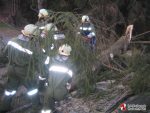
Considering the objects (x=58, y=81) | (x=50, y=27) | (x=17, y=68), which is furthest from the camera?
(x=17, y=68)

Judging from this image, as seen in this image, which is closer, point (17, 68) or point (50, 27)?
point (50, 27)

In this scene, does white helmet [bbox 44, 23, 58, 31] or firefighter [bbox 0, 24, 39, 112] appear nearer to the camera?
white helmet [bbox 44, 23, 58, 31]

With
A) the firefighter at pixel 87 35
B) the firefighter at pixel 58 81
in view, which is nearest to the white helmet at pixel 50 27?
the firefighter at pixel 87 35

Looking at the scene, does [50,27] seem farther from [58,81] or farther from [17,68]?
[17,68]

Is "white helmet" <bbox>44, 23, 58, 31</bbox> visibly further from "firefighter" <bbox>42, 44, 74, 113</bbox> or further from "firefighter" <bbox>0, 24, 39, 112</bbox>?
"firefighter" <bbox>0, 24, 39, 112</bbox>

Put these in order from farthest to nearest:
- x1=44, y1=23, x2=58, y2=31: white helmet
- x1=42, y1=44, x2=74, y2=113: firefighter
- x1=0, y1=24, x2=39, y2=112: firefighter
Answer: x1=0, y1=24, x2=39, y2=112: firefighter, x1=42, y1=44, x2=74, y2=113: firefighter, x1=44, y1=23, x2=58, y2=31: white helmet

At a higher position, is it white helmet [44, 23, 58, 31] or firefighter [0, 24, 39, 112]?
white helmet [44, 23, 58, 31]

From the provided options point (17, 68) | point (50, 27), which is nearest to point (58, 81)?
point (17, 68)

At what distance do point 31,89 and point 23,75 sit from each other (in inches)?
16.2

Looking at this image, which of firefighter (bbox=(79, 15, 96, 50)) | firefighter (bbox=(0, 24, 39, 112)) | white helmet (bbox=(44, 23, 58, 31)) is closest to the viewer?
white helmet (bbox=(44, 23, 58, 31))

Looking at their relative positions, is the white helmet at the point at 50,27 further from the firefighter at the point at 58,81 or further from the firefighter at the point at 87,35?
the firefighter at the point at 58,81

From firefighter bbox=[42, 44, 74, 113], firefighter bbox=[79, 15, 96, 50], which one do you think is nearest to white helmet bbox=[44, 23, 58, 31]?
firefighter bbox=[79, 15, 96, 50]

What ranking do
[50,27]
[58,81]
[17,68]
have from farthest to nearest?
[17,68]
[58,81]
[50,27]

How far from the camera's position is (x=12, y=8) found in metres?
16.3
